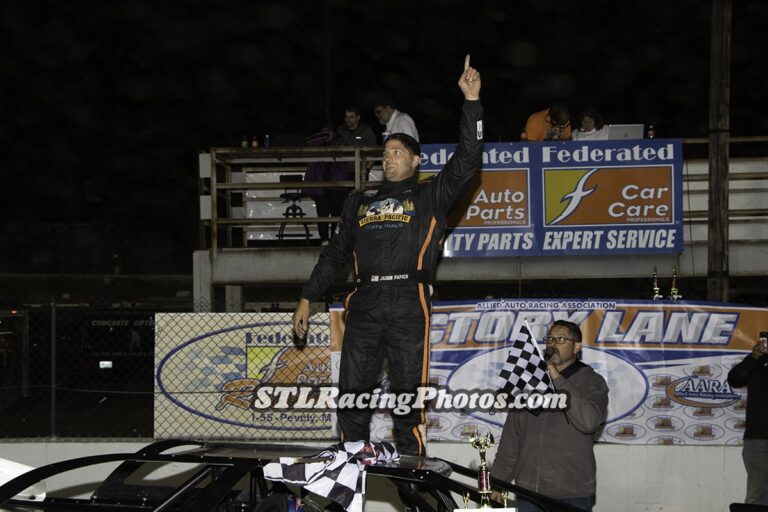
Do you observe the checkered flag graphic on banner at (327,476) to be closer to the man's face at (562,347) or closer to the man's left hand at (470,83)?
the man's face at (562,347)

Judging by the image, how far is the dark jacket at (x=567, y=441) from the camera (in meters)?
5.15

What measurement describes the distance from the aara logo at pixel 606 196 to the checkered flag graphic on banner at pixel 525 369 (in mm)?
4683

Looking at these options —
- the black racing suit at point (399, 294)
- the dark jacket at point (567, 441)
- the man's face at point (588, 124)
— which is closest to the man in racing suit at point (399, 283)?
the black racing suit at point (399, 294)

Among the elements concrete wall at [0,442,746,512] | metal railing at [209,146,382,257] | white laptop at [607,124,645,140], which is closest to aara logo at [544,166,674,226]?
white laptop at [607,124,645,140]

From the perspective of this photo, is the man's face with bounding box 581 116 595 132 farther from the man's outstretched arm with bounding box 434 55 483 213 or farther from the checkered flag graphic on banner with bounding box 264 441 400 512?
the checkered flag graphic on banner with bounding box 264 441 400 512

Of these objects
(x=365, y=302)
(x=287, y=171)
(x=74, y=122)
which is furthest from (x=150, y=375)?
(x=74, y=122)

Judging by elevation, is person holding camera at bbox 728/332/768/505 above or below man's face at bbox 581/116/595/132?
below

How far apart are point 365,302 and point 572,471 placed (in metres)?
1.56

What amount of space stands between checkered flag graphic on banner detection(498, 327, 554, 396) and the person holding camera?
2.26m

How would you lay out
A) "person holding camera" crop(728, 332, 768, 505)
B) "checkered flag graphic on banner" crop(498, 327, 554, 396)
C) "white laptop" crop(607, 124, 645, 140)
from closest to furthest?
"checkered flag graphic on banner" crop(498, 327, 554, 396) → "person holding camera" crop(728, 332, 768, 505) → "white laptop" crop(607, 124, 645, 140)

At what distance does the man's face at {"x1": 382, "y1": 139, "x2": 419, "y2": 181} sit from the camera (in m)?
5.34

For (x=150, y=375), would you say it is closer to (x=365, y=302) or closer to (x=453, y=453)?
(x=453, y=453)

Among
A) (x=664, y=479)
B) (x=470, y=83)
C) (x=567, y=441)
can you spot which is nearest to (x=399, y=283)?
(x=470, y=83)

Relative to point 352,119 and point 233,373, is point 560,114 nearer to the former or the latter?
point 352,119
